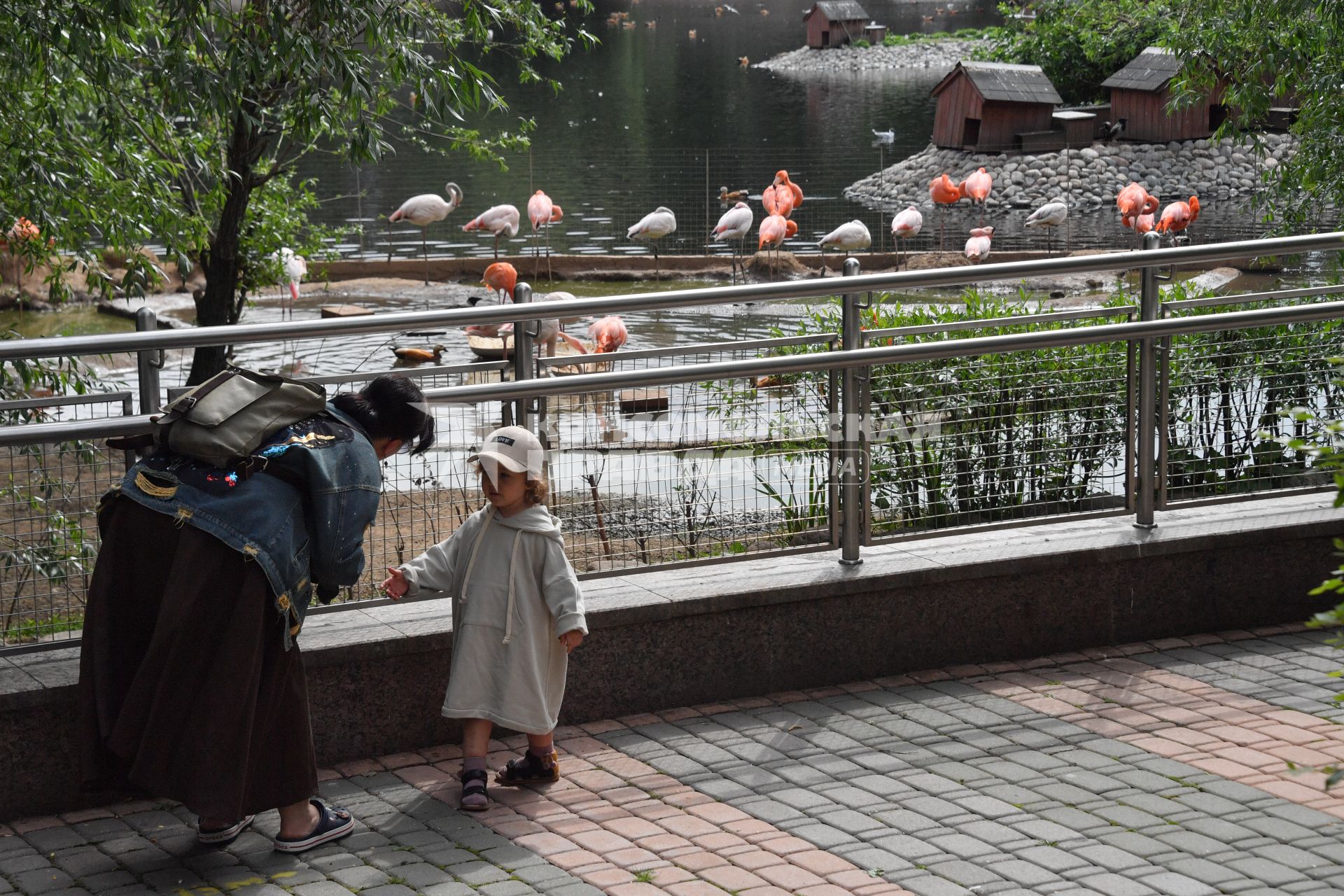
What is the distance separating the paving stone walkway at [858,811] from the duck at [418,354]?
12.1m

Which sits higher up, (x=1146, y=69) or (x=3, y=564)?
(x=1146, y=69)

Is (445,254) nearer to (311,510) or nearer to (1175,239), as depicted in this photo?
(1175,239)

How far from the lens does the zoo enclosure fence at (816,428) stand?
5.06m

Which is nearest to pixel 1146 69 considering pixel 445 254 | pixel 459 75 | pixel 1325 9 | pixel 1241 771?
pixel 445 254

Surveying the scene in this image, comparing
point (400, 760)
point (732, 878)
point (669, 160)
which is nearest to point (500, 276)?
point (400, 760)

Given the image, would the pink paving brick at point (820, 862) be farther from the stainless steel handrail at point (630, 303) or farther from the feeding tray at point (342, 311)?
the feeding tray at point (342, 311)

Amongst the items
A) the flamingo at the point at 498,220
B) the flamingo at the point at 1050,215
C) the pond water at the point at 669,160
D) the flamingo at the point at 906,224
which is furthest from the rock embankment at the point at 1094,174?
the flamingo at the point at 498,220

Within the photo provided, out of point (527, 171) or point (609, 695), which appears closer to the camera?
point (609, 695)

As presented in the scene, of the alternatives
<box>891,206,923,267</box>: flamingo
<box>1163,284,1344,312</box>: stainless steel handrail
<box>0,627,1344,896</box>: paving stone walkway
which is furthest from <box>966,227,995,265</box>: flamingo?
<box>0,627,1344,896</box>: paving stone walkway

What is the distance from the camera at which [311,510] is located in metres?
4.43

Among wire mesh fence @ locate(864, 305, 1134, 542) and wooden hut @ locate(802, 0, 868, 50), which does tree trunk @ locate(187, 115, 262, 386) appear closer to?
wire mesh fence @ locate(864, 305, 1134, 542)

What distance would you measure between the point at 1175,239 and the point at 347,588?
21.9 m

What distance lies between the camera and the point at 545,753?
5.05m

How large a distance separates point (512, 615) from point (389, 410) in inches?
32.4
